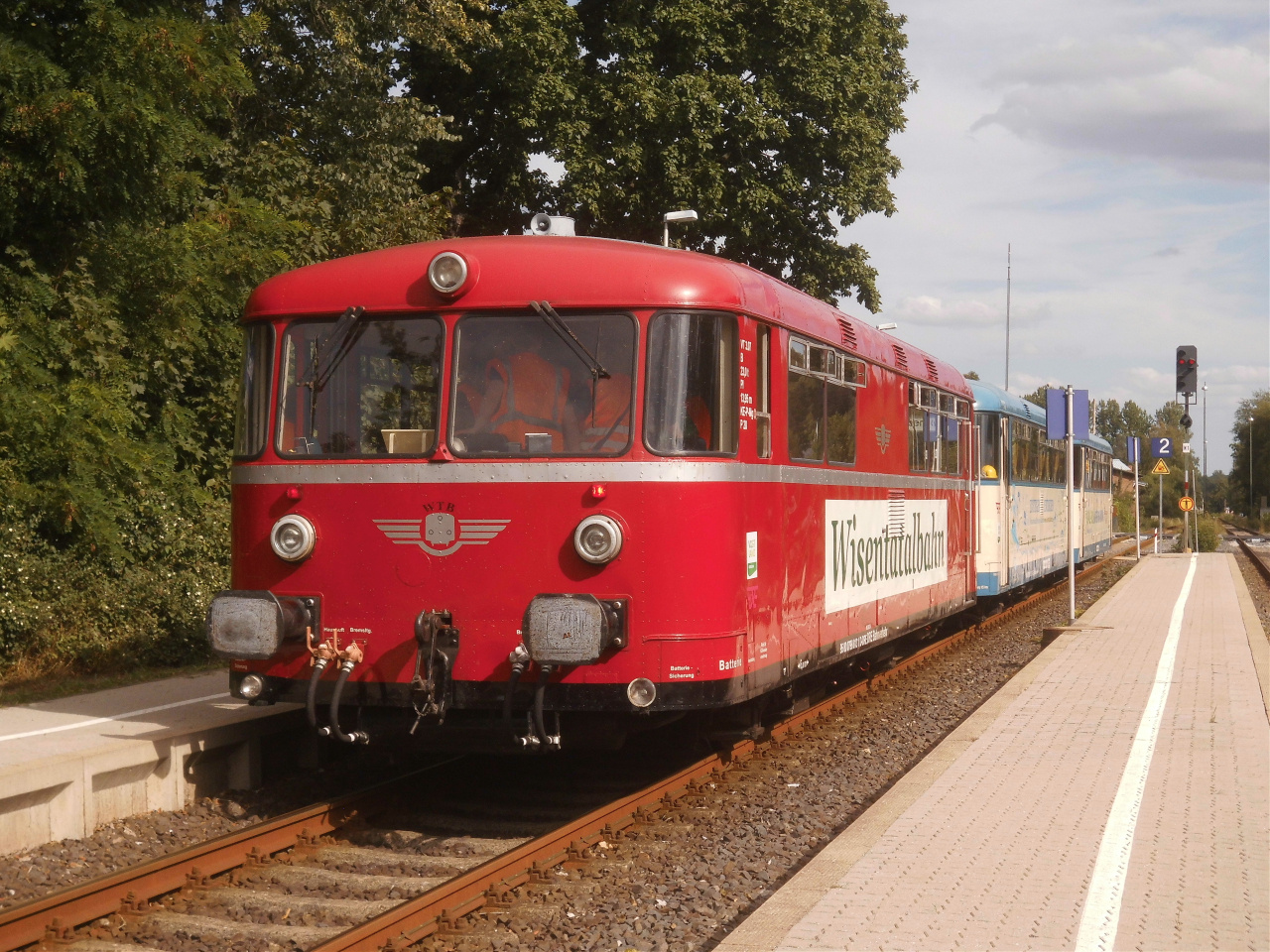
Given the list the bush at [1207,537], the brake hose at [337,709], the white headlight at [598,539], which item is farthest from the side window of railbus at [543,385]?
the bush at [1207,537]

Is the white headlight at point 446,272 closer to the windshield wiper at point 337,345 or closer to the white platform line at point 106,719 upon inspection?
the windshield wiper at point 337,345

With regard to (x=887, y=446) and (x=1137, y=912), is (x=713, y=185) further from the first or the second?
(x=1137, y=912)

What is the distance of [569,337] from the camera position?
727cm

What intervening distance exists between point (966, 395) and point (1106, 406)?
570ft

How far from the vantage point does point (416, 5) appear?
1953cm

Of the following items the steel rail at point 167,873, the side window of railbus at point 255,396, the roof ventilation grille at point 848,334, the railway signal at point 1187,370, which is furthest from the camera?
the railway signal at point 1187,370

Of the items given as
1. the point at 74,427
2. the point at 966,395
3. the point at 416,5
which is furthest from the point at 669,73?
the point at 74,427

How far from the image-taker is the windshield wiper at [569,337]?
23.8 feet

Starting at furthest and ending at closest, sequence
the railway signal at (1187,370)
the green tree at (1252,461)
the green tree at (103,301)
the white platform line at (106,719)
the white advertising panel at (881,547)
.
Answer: the green tree at (1252,461), the railway signal at (1187,370), the green tree at (103,301), the white advertising panel at (881,547), the white platform line at (106,719)

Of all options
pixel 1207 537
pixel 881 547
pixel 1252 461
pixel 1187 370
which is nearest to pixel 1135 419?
pixel 1252 461

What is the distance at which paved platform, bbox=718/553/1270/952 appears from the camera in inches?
210

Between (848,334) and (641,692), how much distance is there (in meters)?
4.00

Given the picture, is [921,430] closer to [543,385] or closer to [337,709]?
[543,385]

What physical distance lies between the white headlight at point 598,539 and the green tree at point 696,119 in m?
16.7
